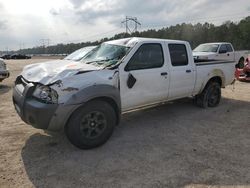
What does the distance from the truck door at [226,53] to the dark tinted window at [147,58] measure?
1057cm

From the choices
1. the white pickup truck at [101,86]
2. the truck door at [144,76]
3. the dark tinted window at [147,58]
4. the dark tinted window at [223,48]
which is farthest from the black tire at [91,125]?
the dark tinted window at [223,48]

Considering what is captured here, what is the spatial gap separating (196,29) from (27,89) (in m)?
83.1

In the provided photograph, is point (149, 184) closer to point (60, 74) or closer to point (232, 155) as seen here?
point (232, 155)

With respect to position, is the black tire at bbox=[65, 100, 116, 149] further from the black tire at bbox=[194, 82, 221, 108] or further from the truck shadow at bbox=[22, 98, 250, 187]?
→ the black tire at bbox=[194, 82, 221, 108]

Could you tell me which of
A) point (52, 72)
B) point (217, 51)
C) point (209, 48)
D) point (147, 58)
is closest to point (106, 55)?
point (147, 58)

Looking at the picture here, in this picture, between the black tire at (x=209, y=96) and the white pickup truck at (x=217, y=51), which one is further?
the white pickup truck at (x=217, y=51)

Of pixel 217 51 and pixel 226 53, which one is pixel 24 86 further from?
pixel 226 53

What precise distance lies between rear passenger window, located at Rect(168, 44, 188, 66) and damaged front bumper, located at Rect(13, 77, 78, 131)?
2830 millimetres

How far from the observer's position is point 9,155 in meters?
4.64

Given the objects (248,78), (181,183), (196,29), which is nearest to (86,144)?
(181,183)

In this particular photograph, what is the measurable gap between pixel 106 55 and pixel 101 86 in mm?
1066

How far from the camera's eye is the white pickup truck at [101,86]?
446 centimetres

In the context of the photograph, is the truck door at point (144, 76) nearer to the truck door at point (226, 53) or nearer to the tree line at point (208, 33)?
the truck door at point (226, 53)

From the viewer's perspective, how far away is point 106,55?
565cm
